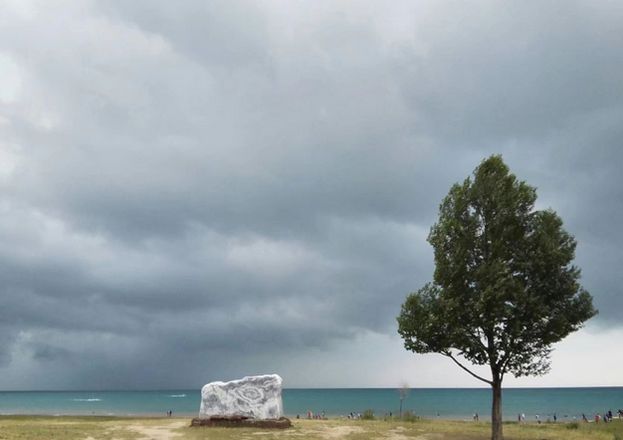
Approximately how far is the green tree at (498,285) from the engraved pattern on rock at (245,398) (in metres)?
13.9

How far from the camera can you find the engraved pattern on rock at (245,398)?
133 feet

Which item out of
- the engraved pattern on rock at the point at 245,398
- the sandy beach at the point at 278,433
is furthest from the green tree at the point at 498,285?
the engraved pattern on rock at the point at 245,398

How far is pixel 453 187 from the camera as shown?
1265 inches

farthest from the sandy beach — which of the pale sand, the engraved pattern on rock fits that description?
the engraved pattern on rock

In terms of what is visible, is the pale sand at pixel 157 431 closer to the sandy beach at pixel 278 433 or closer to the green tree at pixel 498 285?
Answer: the sandy beach at pixel 278 433

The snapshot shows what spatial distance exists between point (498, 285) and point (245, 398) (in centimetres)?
2106

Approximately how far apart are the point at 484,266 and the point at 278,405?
19492 millimetres

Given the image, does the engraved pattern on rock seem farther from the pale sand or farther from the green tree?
the green tree

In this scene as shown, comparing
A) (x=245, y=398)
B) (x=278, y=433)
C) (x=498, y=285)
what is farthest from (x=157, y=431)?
(x=498, y=285)

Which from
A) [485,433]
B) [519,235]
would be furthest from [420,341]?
[485,433]

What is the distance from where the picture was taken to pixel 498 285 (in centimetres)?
2830

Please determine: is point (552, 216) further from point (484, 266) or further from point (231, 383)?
point (231, 383)

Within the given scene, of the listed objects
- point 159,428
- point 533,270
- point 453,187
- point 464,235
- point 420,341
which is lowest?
point 159,428

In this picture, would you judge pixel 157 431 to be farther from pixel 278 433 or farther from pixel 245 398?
pixel 278 433
